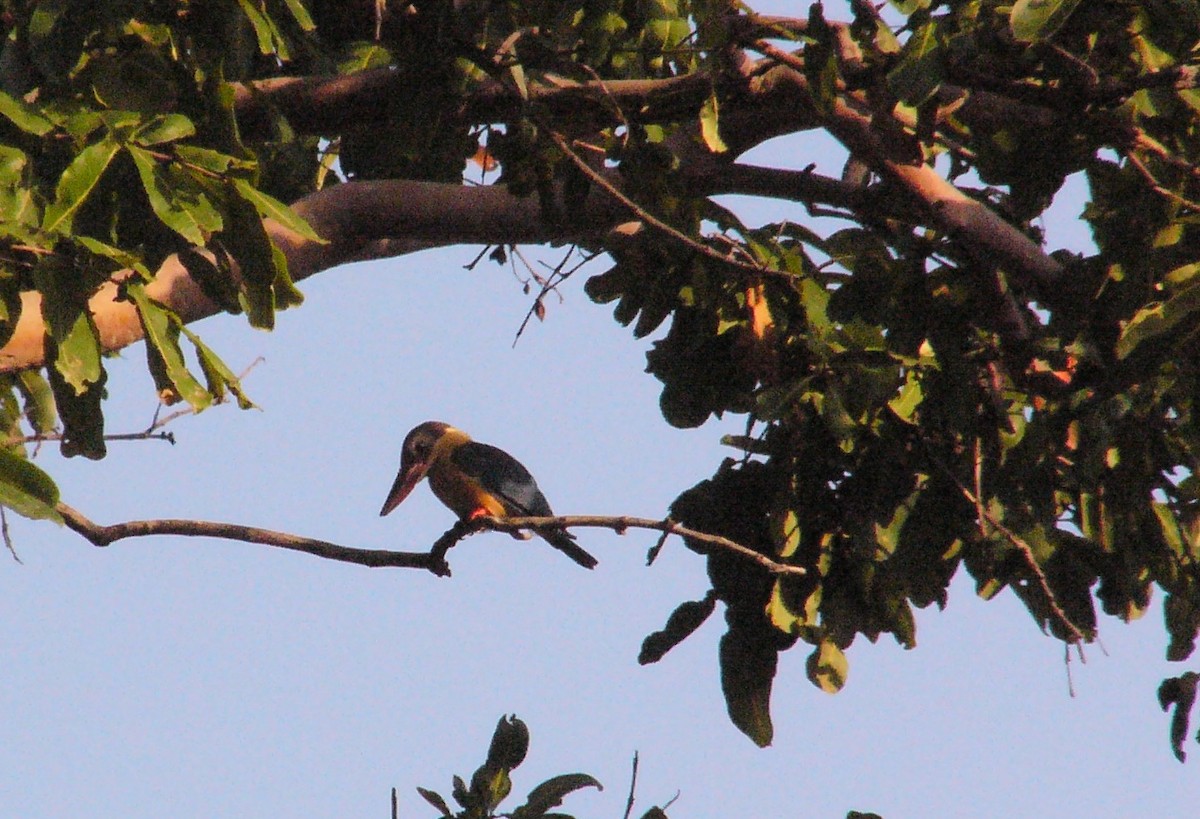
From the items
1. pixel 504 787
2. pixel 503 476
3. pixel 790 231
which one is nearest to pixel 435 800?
pixel 504 787

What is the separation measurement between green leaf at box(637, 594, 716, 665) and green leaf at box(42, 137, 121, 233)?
220cm

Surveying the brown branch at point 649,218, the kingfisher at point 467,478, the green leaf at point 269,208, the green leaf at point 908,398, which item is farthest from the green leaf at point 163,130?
the kingfisher at point 467,478

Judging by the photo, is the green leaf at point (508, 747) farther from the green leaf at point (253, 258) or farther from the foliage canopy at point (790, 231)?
the green leaf at point (253, 258)

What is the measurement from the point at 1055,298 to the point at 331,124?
191 centimetres

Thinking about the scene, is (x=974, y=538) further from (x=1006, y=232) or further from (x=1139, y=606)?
(x=1006, y=232)

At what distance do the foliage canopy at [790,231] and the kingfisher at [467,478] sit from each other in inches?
75.6

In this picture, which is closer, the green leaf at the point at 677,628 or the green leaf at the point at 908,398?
the green leaf at the point at 908,398

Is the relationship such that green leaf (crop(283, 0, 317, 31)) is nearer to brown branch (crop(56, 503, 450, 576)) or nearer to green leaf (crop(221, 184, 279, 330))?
green leaf (crop(221, 184, 279, 330))

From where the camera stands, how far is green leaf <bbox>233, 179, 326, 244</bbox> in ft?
9.07

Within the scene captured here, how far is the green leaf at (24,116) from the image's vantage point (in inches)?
105

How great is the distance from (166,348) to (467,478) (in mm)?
3701

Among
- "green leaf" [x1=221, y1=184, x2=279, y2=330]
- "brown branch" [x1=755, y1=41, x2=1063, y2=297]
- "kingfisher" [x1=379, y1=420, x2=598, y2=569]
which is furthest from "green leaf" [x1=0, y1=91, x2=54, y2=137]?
"kingfisher" [x1=379, y1=420, x2=598, y2=569]

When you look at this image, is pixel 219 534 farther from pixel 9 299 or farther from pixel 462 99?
pixel 462 99

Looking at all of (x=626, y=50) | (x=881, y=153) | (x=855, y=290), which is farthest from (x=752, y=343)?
(x=626, y=50)
